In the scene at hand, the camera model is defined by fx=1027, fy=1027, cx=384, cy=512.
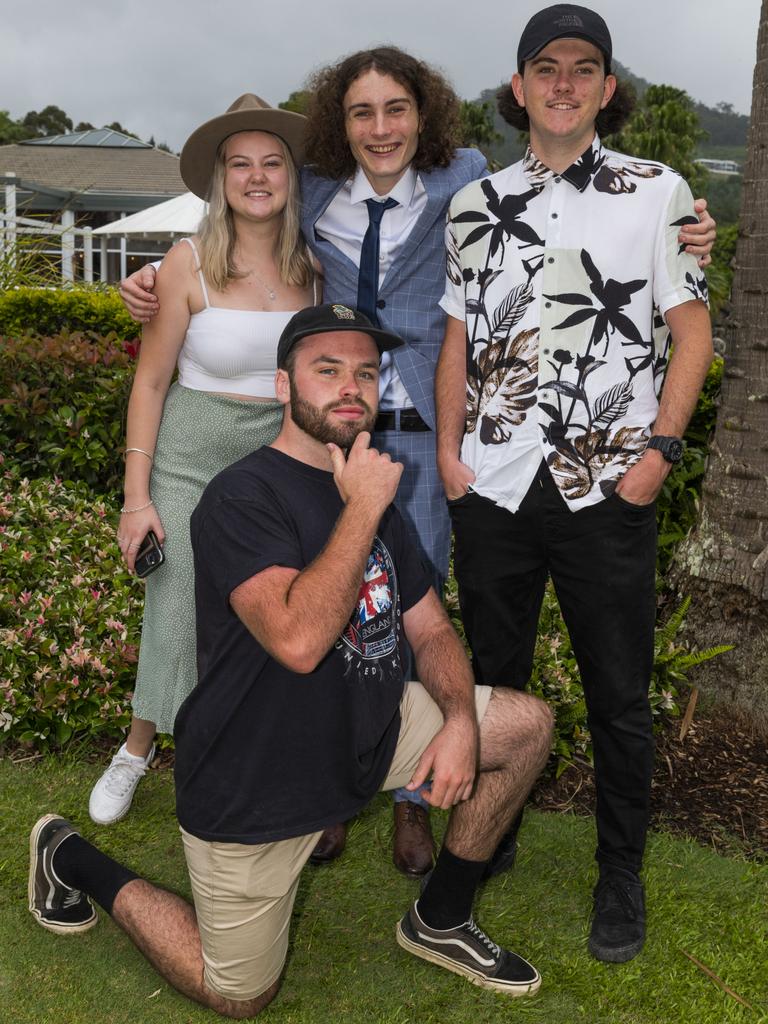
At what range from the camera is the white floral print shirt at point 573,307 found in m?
2.95

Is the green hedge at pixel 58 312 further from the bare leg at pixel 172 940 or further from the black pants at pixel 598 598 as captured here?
the bare leg at pixel 172 940

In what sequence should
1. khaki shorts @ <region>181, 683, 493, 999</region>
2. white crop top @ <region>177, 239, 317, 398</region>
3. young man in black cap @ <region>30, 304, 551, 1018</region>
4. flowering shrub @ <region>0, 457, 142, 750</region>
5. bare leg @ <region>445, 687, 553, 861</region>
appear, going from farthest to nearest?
flowering shrub @ <region>0, 457, 142, 750</region> → white crop top @ <region>177, 239, 317, 398</region> → bare leg @ <region>445, 687, 553, 861</region> → khaki shorts @ <region>181, 683, 493, 999</region> → young man in black cap @ <region>30, 304, 551, 1018</region>

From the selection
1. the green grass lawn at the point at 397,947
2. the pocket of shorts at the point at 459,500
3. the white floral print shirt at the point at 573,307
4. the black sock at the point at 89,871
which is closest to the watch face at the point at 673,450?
the white floral print shirt at the point at 573,307

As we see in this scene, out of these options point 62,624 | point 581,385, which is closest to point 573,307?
point 581,385

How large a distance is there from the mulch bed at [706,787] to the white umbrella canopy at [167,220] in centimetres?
1590

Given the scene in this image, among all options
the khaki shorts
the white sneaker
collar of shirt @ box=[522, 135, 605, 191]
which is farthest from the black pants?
the white sneaker

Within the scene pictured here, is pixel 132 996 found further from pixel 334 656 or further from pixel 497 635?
pixel 497 635

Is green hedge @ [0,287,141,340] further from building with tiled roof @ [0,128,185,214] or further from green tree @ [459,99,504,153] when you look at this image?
green tree @ [459,99,504,153]

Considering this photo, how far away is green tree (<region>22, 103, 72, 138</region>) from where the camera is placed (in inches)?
3172

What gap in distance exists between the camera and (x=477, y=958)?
2.98m

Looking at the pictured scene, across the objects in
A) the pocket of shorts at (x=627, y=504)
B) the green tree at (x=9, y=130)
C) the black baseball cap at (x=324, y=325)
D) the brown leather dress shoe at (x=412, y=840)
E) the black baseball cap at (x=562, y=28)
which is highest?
the green tree at (x=9, y=130)

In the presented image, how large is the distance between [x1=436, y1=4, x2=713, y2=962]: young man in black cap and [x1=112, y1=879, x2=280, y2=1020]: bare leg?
3.72 ft

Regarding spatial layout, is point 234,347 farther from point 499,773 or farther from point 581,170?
point 499,773

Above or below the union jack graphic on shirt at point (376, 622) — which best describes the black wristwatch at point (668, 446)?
above
